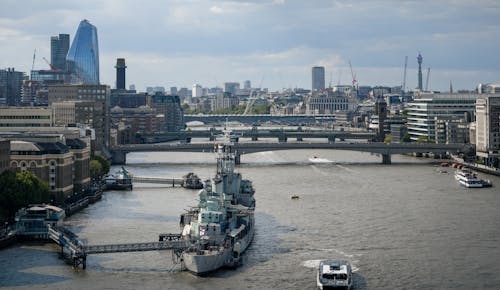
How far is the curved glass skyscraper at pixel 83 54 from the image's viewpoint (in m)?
147

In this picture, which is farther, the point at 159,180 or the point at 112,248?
the point at 159,180

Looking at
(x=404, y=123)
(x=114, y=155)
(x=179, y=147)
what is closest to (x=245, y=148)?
(x=179, y=147)

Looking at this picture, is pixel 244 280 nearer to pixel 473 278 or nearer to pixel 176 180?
pixel 473 278

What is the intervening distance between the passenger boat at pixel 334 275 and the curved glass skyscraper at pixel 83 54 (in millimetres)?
121846

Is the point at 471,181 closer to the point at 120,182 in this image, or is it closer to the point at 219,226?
the point at 120,182

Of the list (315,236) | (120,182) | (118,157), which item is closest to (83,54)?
(118,157)

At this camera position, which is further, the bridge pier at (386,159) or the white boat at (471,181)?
the bridge pier at (386,159)

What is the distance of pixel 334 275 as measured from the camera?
87.5ft

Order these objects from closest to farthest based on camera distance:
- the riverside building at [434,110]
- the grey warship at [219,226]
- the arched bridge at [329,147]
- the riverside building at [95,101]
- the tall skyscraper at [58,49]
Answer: the grey warship at [219,226] < the arched bridge at [329,147] < the riverside building at [95,101] < the riverside building at [434,110] < the tall skyscraper at [58,49]

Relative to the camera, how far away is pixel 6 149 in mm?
40125

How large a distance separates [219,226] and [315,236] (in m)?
5.30

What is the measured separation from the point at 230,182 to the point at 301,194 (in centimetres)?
1128

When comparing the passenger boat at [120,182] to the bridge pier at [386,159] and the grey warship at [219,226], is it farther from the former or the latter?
the bridge pier at [386,159]

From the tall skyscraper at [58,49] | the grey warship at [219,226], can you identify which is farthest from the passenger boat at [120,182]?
the tall skyscraper at [58,49]
